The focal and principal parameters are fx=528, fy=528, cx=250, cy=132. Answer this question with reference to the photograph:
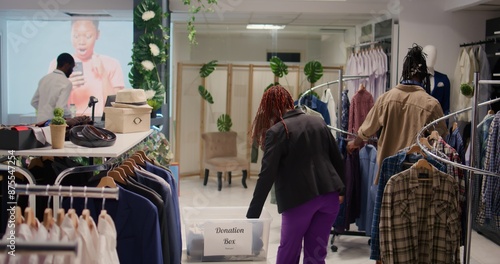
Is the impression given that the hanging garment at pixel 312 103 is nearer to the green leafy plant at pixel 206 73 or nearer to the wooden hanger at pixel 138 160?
the green leafy plant at pixel 206 73

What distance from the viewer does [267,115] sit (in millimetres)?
3432

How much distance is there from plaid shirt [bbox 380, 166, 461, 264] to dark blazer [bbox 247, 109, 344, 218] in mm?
364

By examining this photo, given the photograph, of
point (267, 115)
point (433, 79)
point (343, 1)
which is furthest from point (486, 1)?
point (267, 115)

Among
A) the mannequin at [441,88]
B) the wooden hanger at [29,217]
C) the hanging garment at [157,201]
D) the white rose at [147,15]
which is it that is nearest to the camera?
the wooden hanger at [29,217]

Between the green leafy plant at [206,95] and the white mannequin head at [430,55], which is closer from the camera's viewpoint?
the white mannequin head at [430,55]

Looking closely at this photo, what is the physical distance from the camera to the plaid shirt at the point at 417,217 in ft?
10.0

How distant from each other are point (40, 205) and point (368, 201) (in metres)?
2.98

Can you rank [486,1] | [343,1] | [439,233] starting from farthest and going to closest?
[343,1] < [486,1] < [439,233]

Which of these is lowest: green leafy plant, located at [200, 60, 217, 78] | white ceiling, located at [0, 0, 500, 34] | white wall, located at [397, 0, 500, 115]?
green leafy plant, located at [200, 60, 217, 78]

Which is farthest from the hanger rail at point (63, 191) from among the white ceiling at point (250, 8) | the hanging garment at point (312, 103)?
the white ceiling at point (250, 8)

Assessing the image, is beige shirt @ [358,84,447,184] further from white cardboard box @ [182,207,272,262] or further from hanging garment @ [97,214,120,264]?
hanging garment @ [97,214,120,264]

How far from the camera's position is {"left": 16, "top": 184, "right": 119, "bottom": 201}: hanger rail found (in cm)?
170

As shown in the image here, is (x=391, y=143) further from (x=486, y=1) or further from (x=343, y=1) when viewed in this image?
(x=343, y=1)

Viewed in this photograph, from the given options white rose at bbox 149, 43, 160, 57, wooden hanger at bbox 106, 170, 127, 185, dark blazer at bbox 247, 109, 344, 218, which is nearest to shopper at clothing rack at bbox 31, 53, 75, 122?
white rose at bbox 149, 43, 160, 57
